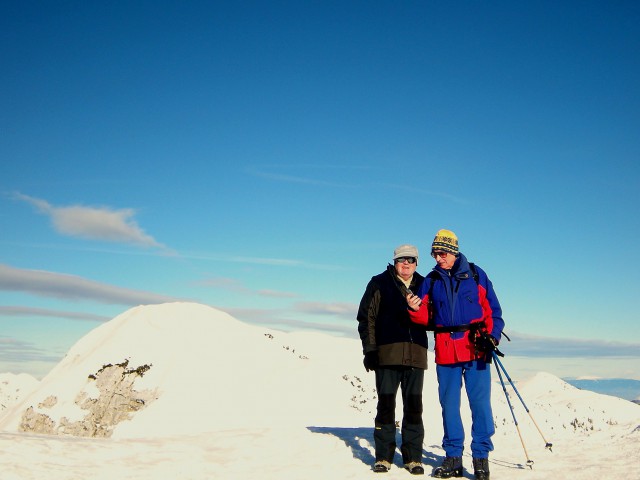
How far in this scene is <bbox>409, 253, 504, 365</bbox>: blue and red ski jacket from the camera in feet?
21.2

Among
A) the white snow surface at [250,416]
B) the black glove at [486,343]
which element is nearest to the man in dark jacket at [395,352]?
the white snow surface at [250,416]

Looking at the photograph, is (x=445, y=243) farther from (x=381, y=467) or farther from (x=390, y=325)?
(x=381, y=467)

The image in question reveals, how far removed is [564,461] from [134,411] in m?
16.8

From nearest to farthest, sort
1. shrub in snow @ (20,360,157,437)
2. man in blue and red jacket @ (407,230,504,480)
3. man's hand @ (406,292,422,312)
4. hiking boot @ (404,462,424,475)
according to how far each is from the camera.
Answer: man in blue and red jacket @ (407,230,504,480), man's hand @ (406,292,422,312), hiking boot @ (404,462,424,475), shrub in snow @ (20,360,157,437)

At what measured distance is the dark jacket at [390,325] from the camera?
687 cm

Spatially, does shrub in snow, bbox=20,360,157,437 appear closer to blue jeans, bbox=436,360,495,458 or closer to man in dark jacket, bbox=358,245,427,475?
man in dark jacket, bbox=358,245,427,475

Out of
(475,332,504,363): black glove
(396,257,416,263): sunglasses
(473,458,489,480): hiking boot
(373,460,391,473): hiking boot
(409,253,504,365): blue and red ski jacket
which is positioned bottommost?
(373,460,391,473): hiking boot

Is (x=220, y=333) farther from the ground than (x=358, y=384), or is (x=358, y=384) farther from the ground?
(x=220, y=333)

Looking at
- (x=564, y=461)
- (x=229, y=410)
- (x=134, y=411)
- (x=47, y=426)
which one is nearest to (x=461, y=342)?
(x=564, y=461)

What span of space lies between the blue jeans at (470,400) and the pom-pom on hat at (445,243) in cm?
129

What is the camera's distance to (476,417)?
21.4ft

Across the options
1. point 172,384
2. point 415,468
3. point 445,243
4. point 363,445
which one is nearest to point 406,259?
point 445,243

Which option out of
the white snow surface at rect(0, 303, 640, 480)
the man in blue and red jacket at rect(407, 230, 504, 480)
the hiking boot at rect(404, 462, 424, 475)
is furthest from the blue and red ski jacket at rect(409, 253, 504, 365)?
the white snow surface at rect(0, 303, 640, 480)

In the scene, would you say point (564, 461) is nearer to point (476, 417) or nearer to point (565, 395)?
point (476, 417)
